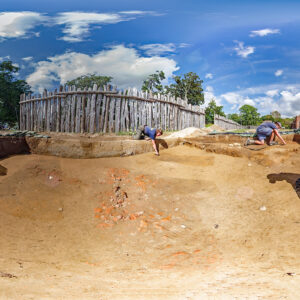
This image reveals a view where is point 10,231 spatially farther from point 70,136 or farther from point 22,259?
point 70,136

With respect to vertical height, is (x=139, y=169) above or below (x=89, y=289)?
above

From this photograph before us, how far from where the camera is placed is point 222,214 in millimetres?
3570

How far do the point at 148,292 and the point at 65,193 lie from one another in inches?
112

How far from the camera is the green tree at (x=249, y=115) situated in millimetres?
41188

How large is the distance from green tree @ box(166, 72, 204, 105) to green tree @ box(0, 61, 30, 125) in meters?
13.3

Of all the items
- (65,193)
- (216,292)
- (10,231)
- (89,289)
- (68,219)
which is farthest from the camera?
(65,193)

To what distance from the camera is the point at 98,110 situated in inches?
360

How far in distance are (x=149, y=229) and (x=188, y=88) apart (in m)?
21.0

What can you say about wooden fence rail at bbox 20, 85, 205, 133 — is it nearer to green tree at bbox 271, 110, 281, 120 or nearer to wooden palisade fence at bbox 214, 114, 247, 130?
wooden palisade fence at bbox 214, 114, 247, 130

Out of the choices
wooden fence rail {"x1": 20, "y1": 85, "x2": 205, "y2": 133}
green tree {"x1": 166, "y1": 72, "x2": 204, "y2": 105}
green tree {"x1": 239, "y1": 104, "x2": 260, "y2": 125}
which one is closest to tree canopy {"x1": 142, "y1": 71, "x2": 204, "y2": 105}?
green tree {"x1": 166, "y1": 72, "x2": 204, "y2": 105}

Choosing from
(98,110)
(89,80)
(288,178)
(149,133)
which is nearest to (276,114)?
(89,80)

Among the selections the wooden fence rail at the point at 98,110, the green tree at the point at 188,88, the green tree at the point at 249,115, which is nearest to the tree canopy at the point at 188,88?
the green tree at the point at 188,88

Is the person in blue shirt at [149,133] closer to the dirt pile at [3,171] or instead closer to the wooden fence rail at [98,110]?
the wooden fence rail at [98,110]

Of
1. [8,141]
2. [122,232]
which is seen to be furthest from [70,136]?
[122,232]
